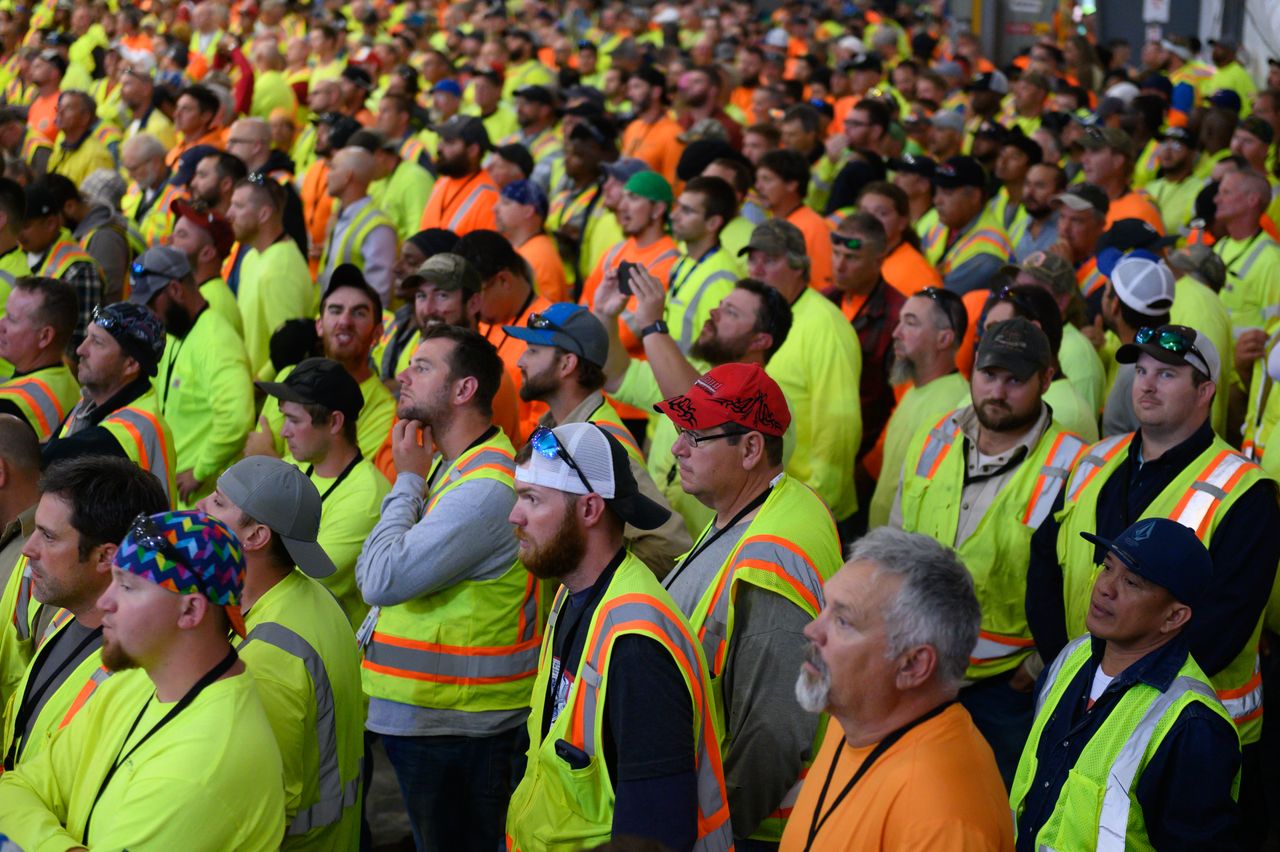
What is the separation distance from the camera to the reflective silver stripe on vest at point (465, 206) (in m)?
10.0

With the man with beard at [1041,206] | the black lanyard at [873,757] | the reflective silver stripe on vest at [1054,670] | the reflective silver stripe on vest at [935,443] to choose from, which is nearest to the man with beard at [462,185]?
the man with beard at [1041,206]

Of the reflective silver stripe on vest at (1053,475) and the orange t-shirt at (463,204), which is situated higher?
the reflective silver stripe on vest at (1053,475)

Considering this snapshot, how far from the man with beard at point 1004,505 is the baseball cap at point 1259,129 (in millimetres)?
8230

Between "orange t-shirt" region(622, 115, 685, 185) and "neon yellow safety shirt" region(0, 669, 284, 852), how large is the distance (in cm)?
939

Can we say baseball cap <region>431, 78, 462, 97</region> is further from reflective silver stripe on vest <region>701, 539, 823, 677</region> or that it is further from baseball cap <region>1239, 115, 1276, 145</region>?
reflective silver stripe on vest <region>701, 539, 823, 677</region>

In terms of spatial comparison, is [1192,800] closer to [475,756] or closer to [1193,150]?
[475,756]

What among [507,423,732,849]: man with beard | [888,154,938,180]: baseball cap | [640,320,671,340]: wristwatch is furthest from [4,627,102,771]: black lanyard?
[888,154,938,180]: baseball cap

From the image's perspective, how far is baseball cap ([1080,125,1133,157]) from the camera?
34.8 ft

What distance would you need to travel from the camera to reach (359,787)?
456cm

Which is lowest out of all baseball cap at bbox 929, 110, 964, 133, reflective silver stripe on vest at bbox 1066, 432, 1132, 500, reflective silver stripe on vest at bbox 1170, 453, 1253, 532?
baseball cap at bbox 929, 110, 964, 133

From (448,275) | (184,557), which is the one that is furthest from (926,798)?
(448,275)

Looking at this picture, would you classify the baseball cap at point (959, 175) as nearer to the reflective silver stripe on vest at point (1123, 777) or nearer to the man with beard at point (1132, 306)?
the man with beard at point (1132, 306)

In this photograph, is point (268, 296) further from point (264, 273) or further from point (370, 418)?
point (370, 418)

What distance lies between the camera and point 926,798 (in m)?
3.06
